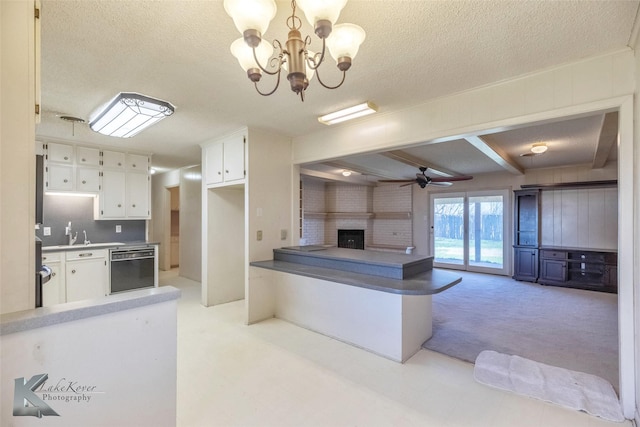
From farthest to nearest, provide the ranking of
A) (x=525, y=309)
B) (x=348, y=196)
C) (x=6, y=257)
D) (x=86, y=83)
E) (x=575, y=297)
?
(x=348, y=196) < (x=575, y=297) < (x=525, y=309) < (x=86, y=83) < (x=6, y=257)

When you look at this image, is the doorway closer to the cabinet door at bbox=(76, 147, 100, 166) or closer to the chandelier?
the cabinet door at bbox=(76, 147, 100, 166)

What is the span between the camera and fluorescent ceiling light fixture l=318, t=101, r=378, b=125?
286cm

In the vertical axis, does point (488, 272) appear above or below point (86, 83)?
below

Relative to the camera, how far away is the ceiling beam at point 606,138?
10.5ft

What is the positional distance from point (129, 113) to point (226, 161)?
1330 mm

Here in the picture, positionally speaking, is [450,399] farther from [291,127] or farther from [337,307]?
[291,127]

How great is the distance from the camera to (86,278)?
4195mm

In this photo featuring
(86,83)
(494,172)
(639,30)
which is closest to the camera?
(639,30)

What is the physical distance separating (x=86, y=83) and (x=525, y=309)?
5.89 metres

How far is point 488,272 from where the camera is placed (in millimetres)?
7078

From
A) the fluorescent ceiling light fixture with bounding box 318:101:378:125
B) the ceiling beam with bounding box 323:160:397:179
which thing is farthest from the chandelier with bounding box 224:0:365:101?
the ceiling beam with bounding box 323:160:397:179

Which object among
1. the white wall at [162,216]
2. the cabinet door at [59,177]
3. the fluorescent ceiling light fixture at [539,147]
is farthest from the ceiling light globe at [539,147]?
the white wall at [162,216]

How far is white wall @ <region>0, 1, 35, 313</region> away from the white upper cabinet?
2561mm

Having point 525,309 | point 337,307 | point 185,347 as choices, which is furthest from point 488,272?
point 185,347
